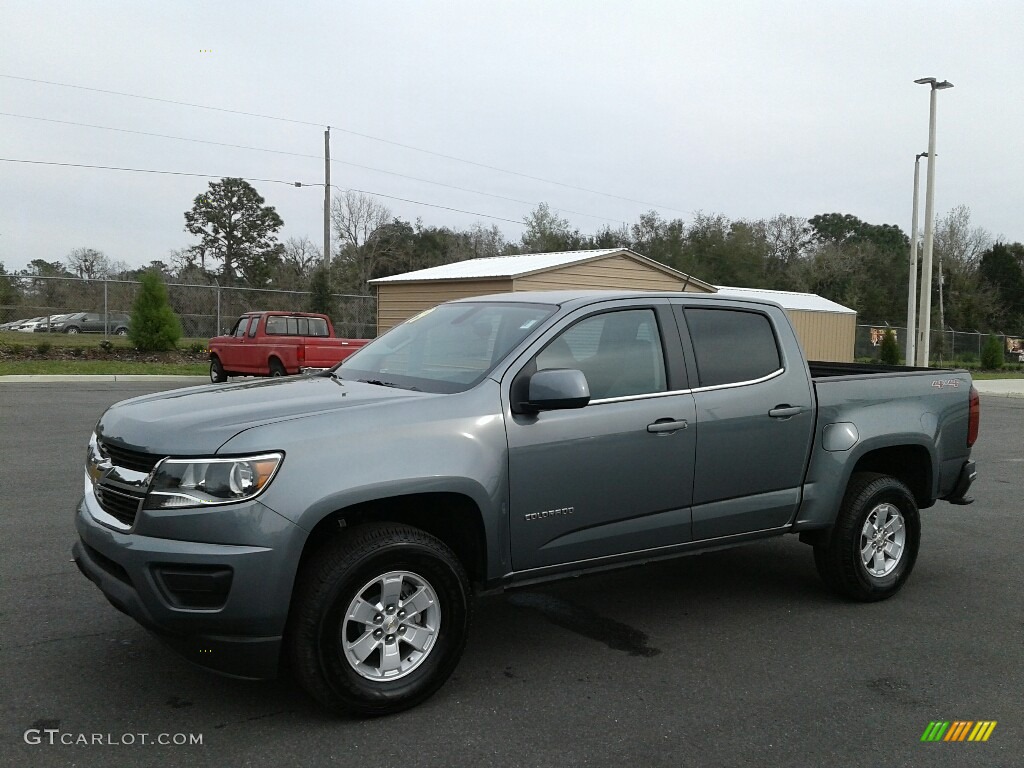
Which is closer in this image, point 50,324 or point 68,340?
point 68,340

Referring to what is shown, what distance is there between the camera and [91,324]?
30.4 metres

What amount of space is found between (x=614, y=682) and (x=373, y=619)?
4.01 feet

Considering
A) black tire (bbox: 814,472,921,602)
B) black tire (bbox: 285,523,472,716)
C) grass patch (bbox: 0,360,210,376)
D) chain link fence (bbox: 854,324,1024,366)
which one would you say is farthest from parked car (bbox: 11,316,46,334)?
chain link fence (bbox: 854,324,1024,366)

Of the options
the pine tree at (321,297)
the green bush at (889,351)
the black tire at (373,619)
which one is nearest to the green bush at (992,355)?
the green bush at (889,351)

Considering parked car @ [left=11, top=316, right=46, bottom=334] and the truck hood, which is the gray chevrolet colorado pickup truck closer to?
the truck hood

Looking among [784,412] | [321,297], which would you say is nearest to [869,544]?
[784,412]

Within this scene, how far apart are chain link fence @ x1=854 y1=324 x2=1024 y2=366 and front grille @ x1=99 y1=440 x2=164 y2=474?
4256cm

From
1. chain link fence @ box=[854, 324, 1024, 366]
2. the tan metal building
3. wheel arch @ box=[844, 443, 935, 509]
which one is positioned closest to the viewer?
wheel arch @ box=[844, 443, 935, 509]

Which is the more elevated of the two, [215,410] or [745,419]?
[215,410]

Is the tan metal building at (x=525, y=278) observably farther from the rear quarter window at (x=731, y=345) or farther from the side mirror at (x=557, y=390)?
the side mirror at (x=557, y=390)

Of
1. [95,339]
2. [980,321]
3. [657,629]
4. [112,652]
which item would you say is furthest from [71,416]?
[980,321]

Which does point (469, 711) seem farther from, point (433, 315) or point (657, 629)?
point (433, 315)

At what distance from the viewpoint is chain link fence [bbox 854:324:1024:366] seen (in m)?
43.9

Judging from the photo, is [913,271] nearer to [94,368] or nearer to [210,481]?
[94,368]
